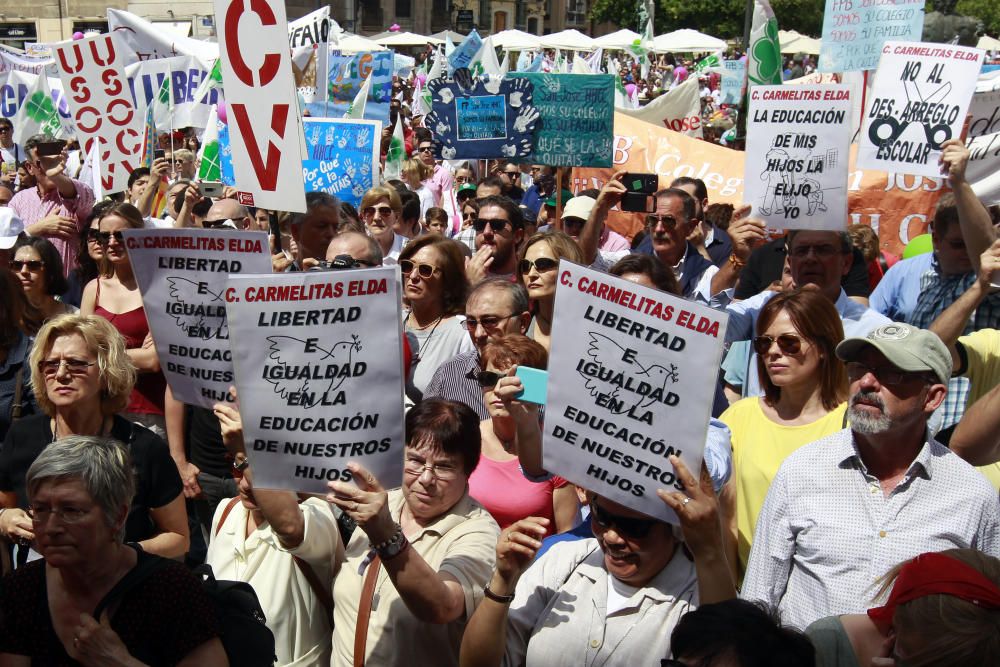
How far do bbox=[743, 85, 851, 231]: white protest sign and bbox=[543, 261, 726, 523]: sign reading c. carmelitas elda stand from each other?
8.74ft

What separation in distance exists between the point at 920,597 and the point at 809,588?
726mm

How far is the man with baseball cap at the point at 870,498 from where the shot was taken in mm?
3039

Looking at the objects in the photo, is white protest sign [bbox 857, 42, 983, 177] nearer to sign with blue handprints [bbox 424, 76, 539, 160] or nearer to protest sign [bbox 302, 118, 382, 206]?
sign with blue handprints [bbox 424, 76, 539, 160]

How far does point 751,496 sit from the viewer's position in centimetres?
370

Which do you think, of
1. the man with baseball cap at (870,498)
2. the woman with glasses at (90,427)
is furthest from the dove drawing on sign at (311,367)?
the man with baseball cap at (870,498)

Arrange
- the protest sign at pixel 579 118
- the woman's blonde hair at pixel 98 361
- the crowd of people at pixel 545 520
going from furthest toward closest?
the protest sign at pixel 579 118 → the woman's blonde hair at pixel 98 361 → the crowd of people at pixel 545 520

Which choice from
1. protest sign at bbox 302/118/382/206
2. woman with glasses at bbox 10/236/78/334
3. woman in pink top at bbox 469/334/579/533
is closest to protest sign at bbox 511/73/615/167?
protest sign at bbox 302/118/382/206

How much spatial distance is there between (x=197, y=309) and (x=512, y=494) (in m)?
1.30

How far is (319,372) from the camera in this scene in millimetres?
3223

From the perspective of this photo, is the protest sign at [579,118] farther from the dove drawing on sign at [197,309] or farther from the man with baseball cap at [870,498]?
the man with baseball cap at [870,498]

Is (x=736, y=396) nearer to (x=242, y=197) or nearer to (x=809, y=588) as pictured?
(x=809, y=588)

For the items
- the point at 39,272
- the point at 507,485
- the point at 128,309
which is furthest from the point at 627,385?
the point at 39,272

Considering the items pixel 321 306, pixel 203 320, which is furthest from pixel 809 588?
pixel 203 320

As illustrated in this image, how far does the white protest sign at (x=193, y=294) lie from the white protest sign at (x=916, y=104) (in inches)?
140
